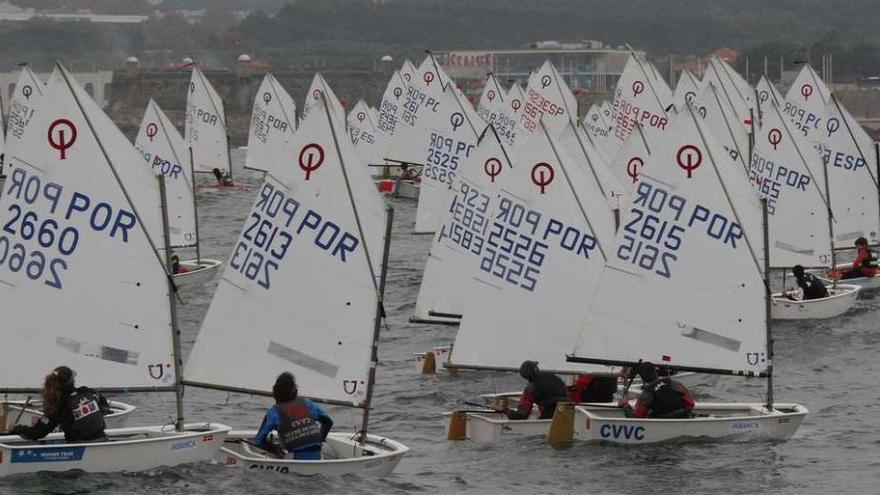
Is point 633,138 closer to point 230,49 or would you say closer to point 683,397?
point 683,397

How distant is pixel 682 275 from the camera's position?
76.3 ft

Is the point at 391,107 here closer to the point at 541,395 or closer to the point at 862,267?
the point at 862,267

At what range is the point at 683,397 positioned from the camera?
21.5 meters

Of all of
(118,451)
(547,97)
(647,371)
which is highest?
(547,97)

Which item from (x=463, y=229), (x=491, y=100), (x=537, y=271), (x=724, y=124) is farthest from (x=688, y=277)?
(x=491, y=100)

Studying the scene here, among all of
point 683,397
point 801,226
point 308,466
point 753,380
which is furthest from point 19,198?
point 801,226

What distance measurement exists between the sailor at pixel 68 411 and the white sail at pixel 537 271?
6.61 meters

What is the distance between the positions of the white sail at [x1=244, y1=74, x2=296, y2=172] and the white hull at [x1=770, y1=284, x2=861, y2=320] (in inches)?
1247

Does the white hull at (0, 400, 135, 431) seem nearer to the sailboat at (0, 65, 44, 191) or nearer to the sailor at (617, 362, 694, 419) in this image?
the sailor at (617, 362, 694, 419)

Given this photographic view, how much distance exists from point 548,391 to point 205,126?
43.5 metres

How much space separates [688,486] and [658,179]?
4.68 metres

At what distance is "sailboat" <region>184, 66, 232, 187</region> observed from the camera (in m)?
64.3

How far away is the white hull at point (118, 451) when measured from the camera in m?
18.5

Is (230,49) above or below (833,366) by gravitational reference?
above
